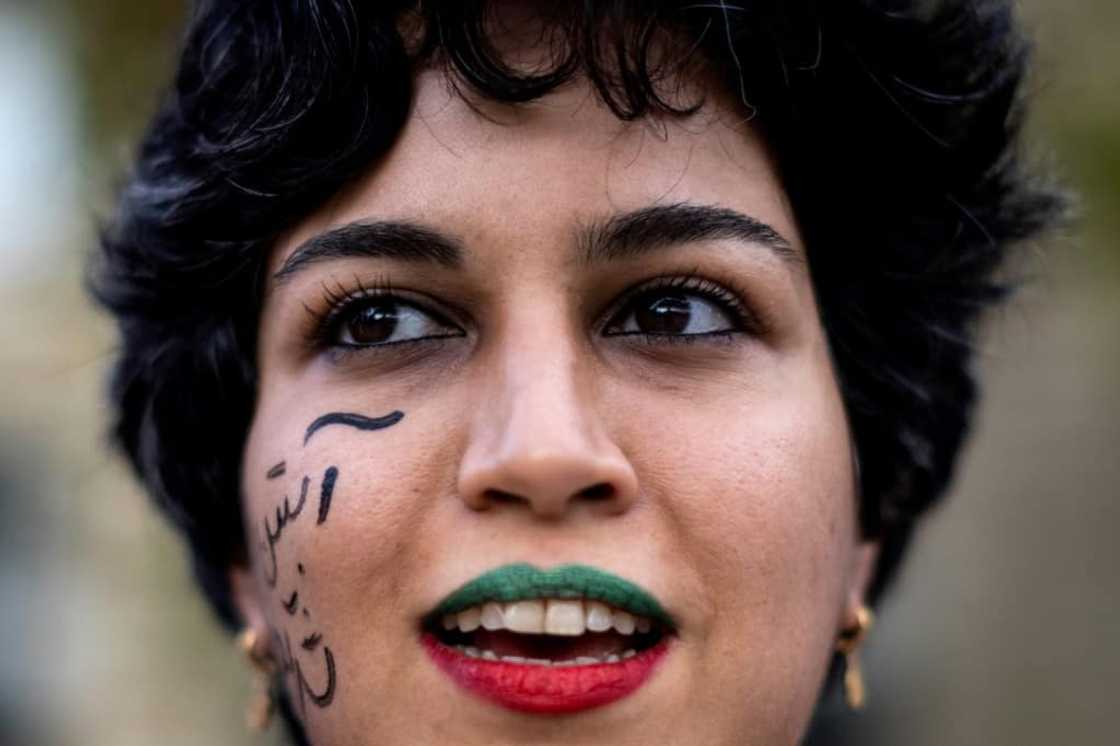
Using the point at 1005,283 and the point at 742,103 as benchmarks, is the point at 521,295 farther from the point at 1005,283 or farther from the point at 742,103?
the point at 1005,283

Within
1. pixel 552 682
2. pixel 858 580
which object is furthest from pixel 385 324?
pixel 858 580

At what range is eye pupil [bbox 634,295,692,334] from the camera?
198 centimetres

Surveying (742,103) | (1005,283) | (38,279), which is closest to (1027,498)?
(1005,283)

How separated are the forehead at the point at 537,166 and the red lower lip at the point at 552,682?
1.96ft

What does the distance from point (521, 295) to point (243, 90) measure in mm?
586

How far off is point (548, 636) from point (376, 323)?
1.77ft

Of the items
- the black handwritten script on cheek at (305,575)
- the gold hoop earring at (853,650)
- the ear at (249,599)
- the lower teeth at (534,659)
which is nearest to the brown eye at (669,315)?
the black handwritten script on cheek at (305,575)

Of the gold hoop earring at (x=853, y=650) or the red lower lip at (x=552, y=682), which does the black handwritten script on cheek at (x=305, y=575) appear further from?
the gold hoop earring at (x=853, y=650)

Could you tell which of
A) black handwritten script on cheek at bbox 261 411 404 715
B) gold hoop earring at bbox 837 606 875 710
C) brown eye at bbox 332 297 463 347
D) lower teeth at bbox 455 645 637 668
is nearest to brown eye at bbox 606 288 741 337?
brown eye at bbox 332 297 463 347

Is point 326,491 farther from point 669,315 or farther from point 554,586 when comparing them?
point 669,315

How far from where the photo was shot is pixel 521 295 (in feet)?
6.17

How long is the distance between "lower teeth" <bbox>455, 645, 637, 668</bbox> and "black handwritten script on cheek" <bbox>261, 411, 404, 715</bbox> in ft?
0.71

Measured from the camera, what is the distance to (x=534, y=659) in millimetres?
1836

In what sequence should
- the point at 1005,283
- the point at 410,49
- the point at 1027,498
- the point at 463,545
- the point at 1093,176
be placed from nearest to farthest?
the point at 463,545, the point at 410,49, the point at 1005,283, the point at 1093,176, the point at 1027,498
